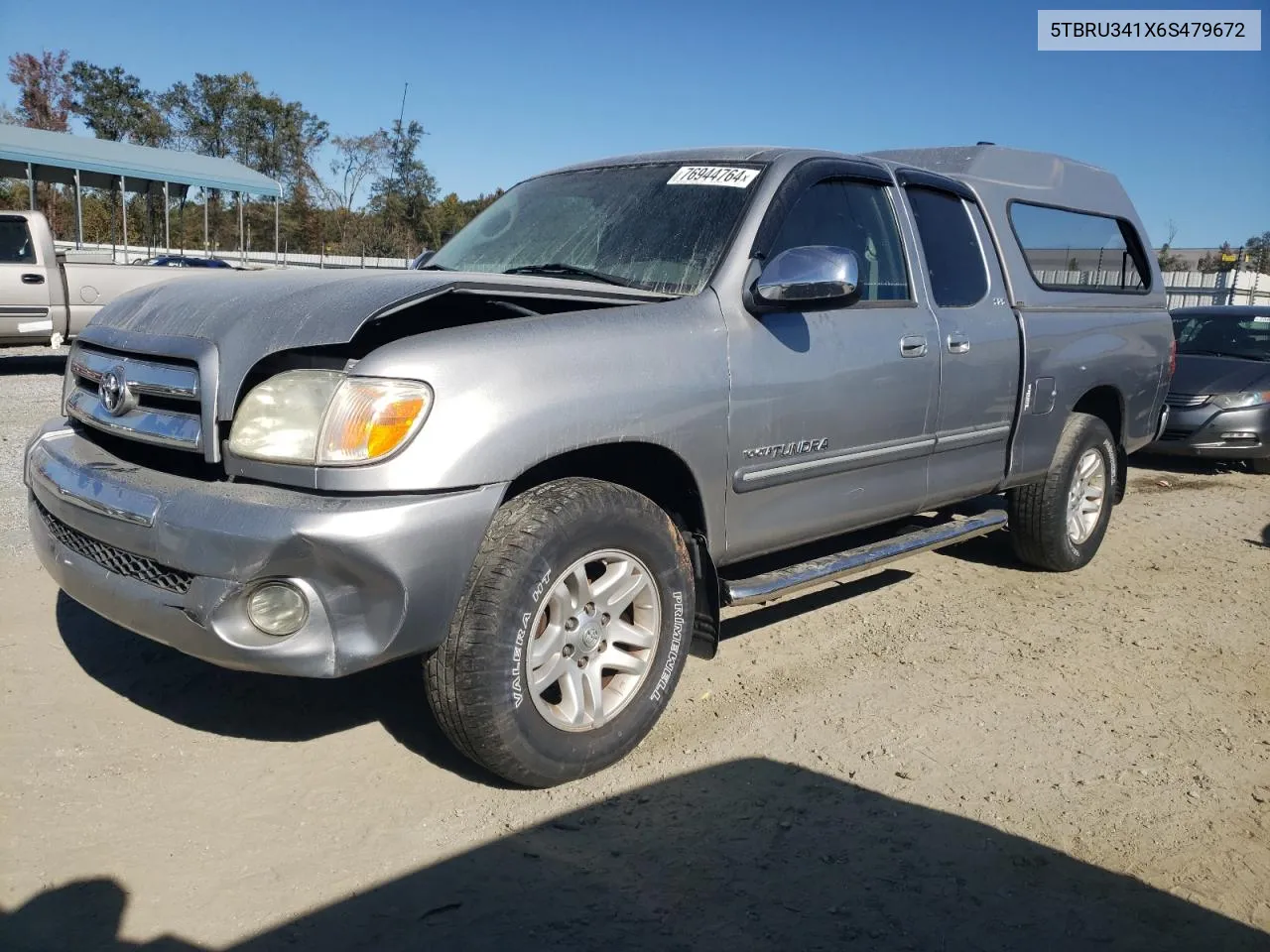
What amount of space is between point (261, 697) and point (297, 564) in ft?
4.12

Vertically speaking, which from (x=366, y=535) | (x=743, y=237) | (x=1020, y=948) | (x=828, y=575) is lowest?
(x=1020, y=948)

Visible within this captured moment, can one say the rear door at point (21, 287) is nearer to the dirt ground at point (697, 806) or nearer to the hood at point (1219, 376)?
the dirt ground at point (697, 806)

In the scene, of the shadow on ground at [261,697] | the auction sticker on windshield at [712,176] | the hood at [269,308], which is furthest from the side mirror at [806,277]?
the shadow on ground at [261,697]

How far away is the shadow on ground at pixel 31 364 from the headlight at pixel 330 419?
11.7 metres

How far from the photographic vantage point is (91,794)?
9.28 ft

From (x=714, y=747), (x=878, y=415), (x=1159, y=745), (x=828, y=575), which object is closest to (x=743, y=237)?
(x=878, y=415)

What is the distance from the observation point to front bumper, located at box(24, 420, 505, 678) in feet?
8.14

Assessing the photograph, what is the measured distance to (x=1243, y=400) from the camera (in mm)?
8945

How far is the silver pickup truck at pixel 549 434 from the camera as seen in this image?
256 cm

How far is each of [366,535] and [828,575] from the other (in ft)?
6.16

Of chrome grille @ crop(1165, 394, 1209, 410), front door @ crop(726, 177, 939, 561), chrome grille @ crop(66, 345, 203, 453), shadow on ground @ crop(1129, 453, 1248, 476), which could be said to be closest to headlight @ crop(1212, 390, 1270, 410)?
chrome grille @ crop(1165, 394, 1209, 410)

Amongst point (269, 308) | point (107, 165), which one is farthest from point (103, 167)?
point (269, 308)

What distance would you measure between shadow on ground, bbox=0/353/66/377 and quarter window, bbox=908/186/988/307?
38.2ft

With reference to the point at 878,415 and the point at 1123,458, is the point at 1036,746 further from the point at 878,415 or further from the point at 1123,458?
the point at 1123,458
